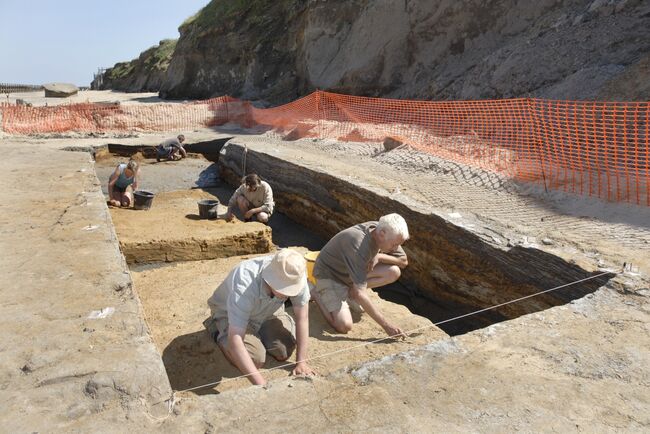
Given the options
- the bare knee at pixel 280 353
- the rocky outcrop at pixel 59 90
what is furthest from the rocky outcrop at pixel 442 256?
the rocky outcrop at pixel 59 90

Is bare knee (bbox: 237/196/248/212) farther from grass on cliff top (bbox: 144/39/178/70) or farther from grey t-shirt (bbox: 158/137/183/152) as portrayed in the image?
grass on cliff top (bbox: 144/39/178/70)

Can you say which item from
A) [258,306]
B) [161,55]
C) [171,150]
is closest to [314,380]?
[258,306]

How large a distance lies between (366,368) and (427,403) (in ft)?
1.28

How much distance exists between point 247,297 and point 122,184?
5.79 m

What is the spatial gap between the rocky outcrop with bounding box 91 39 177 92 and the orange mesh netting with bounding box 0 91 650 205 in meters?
15.8

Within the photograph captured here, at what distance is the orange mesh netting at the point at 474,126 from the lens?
6.44 meters

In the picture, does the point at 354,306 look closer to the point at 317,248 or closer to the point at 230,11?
the point at 317,248

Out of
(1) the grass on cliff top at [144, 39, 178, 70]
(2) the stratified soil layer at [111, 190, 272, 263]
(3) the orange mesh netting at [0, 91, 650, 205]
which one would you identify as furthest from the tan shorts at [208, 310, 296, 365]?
(1) the grass on cliff top at [144, 39, 178, 70]

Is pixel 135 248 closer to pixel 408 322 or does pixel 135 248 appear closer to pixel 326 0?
pixel 408 322

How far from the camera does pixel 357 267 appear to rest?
4.06m

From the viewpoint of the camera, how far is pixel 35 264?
12.7 feet

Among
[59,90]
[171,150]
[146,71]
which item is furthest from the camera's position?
[146,71]

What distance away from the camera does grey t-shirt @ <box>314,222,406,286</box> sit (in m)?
4.05

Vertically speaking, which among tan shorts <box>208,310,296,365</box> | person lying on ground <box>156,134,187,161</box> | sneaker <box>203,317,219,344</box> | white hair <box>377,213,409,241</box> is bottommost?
tan shorts <box>208,310,296,365</box>
